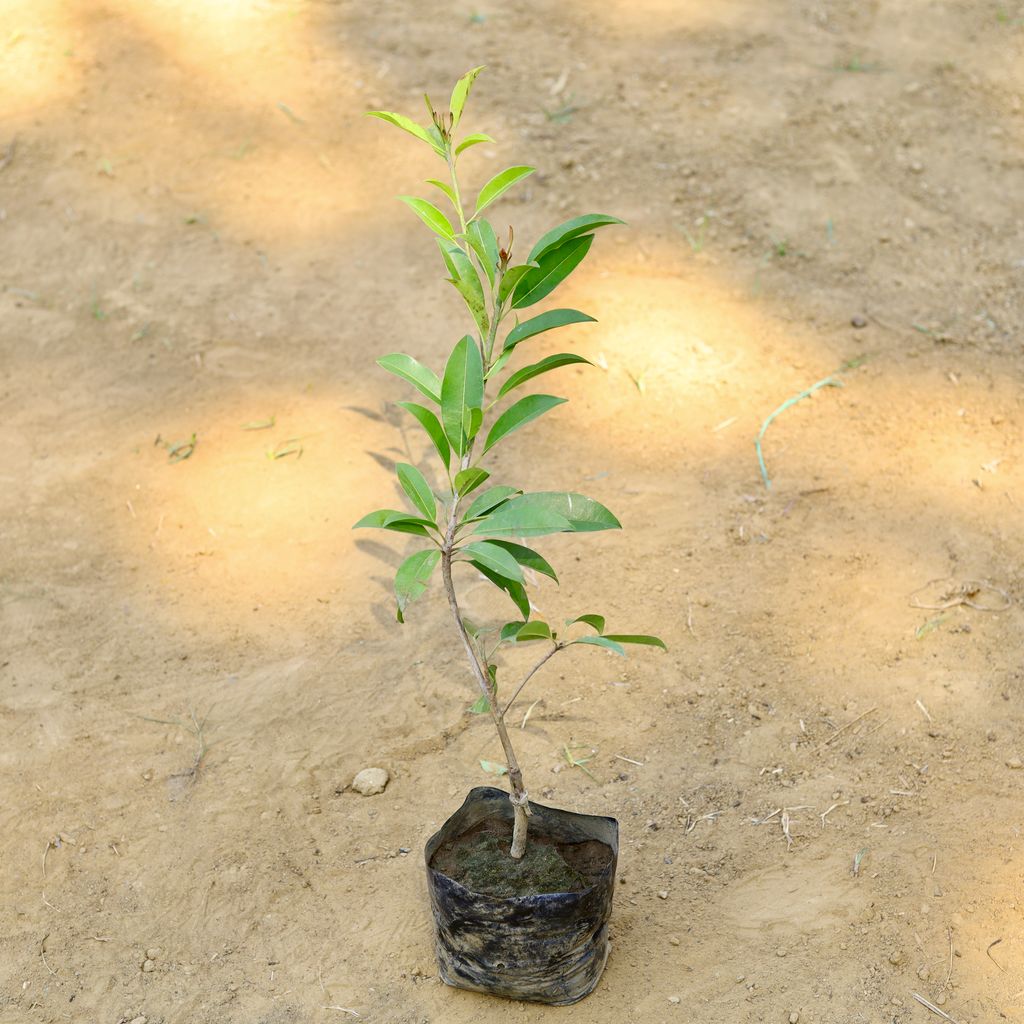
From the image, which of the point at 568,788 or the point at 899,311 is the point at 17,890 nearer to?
the point at 568,788

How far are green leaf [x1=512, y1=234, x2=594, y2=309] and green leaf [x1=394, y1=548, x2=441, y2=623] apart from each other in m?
0.40

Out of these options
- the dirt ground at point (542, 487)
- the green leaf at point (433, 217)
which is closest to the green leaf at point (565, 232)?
the green leaf at point (433, 217)

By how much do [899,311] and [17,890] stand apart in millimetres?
2736

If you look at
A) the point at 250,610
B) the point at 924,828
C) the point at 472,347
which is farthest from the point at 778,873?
the point at 250,610

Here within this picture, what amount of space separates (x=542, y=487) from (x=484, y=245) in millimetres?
1253

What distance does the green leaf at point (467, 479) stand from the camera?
1606mm

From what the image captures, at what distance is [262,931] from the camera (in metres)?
2.03

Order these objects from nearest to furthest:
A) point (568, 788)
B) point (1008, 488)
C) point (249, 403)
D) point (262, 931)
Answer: point (262, 931) < point (568, 788) < point (1008, 488) < point (249, 403)

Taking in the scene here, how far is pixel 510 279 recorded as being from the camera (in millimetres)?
1630

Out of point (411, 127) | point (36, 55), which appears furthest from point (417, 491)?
point (36, 55)

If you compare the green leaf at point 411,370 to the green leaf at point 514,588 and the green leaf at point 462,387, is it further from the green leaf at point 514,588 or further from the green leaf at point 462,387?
the green leaf at point 514,588

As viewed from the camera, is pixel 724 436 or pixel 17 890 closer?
pixel 17 890

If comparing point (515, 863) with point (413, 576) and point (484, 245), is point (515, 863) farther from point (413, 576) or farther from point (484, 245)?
point (484, 245)

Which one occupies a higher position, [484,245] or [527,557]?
[484,245]
